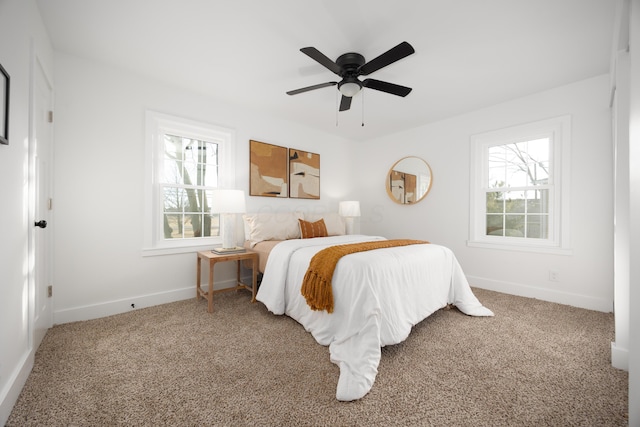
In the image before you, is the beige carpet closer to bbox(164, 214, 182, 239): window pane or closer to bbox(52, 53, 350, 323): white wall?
bbox(52, 53, 350, 323): white wall

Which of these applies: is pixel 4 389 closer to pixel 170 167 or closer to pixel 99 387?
pixel 99 387

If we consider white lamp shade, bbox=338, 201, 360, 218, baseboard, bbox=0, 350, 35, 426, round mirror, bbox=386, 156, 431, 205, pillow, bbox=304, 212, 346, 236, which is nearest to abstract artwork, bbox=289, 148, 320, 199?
pillow, bbox=304, 212, 346, 236

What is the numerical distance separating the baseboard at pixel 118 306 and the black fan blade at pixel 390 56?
2957 mm

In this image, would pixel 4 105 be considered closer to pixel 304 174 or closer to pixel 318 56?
pixel 318 56

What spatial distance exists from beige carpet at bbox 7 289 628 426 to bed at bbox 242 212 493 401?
0.35ft

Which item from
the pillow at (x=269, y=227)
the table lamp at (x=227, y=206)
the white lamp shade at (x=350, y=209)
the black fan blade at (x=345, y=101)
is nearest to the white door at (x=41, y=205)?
the table lamp at (x=227, y=206)

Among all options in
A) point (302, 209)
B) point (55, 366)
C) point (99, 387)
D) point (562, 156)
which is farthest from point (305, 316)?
point (562, 156)

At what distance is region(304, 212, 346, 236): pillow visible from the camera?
13.1 ft

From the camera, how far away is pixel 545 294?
303 centimetres

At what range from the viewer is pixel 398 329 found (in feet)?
6.13

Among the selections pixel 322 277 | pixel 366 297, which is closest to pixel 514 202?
pixel 366 297

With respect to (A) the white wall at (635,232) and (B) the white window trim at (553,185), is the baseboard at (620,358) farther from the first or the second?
(B) the white window trim at (553,185)

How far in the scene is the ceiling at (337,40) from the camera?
6.10ft

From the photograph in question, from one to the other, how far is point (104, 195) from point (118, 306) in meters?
1.12
